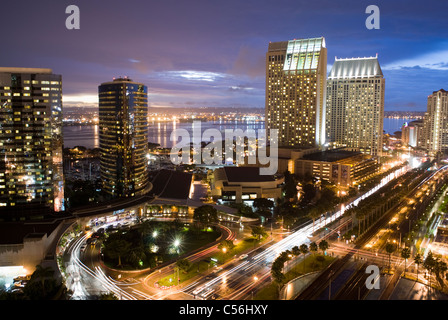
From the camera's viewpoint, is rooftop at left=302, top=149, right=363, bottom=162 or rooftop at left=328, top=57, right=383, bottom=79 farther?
rooftop at left=328, top=57, right=383, bottom=79

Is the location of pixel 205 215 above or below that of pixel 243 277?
above

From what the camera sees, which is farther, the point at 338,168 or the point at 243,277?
the point at 338,168

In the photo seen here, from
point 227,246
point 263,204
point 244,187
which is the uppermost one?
point 244,187

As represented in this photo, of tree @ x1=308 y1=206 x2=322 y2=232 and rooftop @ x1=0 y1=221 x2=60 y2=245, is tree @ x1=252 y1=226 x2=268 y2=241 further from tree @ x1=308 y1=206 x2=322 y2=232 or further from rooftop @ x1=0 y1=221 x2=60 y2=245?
rooftop @ x1=0 y1=221 x2=60 y2=245

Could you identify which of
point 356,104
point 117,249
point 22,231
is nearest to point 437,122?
point 356,104

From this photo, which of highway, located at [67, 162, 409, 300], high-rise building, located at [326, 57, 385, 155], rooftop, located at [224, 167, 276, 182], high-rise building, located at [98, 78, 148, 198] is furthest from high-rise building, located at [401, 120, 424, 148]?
highway, located at [67, 162, 409, 300]

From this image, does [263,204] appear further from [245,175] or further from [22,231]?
[22,231]

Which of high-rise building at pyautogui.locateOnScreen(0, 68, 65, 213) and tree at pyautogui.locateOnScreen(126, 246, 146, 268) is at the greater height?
high-rise building at pyautogui.locateOnScreen(0, 68, 65, 213)

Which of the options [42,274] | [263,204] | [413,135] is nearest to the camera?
[42,274]
